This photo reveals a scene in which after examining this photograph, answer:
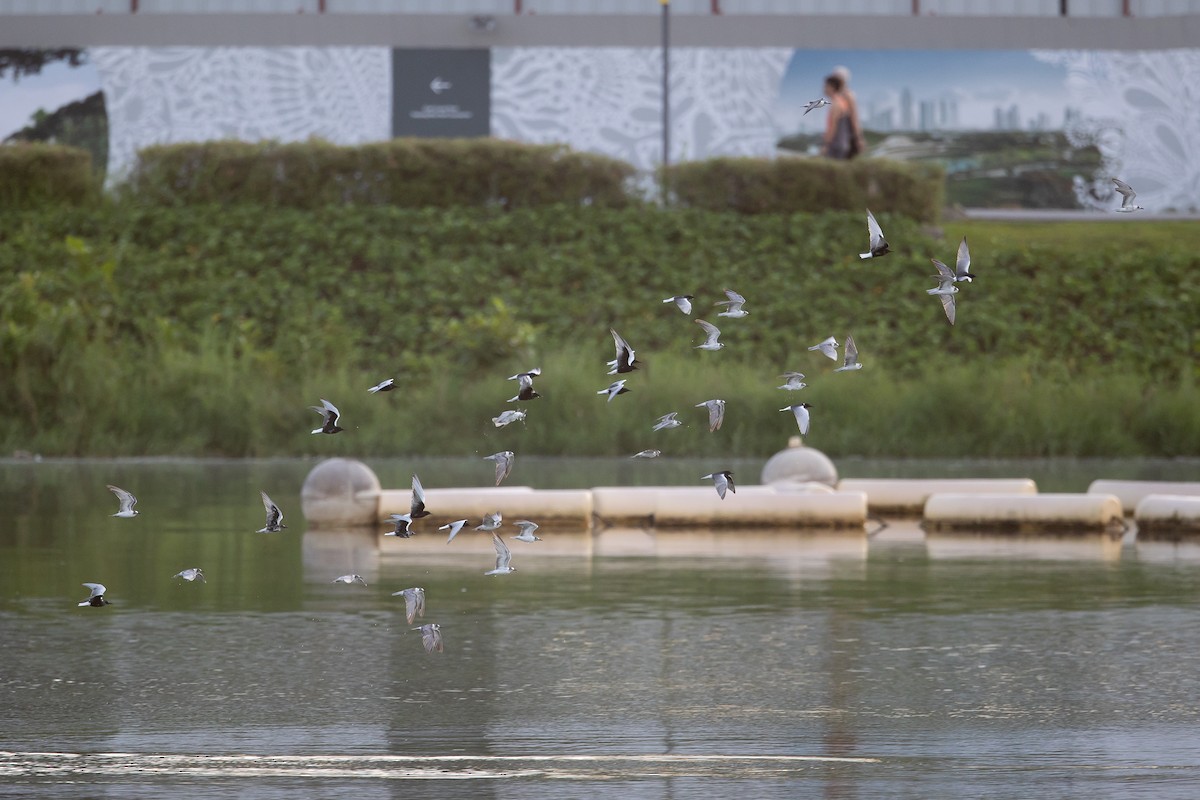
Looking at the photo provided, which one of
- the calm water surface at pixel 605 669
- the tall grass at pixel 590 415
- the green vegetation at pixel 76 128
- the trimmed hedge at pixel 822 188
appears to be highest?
the green vegetation at pixel 76 128

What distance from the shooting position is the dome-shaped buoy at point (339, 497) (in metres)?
16.5

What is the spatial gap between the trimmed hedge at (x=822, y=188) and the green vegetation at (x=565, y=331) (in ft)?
2.11

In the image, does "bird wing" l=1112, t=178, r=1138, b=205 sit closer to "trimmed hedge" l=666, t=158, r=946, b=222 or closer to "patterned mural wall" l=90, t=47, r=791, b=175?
"trimmed hedge" l=666, t=158, r=946, b=222

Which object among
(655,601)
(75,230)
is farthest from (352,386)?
(655,601)

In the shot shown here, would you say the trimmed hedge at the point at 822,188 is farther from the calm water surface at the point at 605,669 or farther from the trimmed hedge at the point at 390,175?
the calm water surface at the point at 605,669

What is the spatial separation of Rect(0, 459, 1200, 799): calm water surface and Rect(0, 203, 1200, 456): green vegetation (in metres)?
10.4

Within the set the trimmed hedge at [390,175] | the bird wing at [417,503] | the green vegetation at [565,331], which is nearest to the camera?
the bird wing at [417,503]

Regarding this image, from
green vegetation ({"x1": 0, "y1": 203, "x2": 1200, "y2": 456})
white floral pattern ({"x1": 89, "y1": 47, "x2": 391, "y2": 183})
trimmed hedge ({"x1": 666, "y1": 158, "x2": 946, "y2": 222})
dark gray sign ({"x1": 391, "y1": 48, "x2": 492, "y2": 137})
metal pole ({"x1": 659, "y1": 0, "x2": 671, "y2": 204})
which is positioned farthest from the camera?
dark gray sign ({"x1": 391, "y1": 48, "x2": 492, "y2": 137})

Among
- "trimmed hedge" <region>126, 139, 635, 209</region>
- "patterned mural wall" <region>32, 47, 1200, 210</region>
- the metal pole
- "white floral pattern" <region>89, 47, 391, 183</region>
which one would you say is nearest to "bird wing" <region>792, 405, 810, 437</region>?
"trimmed hedge" <region>126, 139, 635, 209</region>

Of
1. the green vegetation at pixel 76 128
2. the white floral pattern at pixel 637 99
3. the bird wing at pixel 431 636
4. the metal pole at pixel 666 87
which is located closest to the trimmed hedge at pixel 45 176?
the green vegetation at pixel 76 128

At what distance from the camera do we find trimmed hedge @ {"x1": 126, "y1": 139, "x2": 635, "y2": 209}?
115 ft

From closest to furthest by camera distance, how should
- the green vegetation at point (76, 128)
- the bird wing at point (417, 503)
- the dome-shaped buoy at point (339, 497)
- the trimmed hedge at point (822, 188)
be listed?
the bird wing at point (417, 503), the dome-shaped buoy at point (339, 497), the trimmed hedge at point (822, 188), the green vegetation at point (76, 128)

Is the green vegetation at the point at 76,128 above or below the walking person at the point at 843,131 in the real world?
above

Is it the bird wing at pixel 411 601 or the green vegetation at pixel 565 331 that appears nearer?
the bird wing at pixel 411 601
